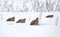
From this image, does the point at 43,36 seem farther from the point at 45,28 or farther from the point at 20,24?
the point at 20,24

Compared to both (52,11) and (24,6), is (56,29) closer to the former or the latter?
(52,11)

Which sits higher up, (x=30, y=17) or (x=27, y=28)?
(x=30, y=17)

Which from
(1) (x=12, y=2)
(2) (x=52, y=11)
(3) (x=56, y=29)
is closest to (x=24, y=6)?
(1) (x=12, y=2)

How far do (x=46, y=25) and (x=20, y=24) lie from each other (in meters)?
0.31

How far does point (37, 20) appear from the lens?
1.17 metres

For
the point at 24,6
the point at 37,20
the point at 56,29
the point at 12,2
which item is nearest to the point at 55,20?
the point at 56,29

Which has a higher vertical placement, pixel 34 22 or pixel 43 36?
pixel 34 22

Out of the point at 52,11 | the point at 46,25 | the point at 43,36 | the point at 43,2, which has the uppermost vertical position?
the point at 43,2

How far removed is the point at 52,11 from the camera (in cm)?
117

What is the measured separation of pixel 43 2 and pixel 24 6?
0.76 feet

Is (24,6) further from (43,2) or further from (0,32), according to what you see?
(0,32)

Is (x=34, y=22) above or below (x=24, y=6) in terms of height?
below

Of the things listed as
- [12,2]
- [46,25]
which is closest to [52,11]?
[46,25]

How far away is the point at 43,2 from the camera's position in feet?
3.86
